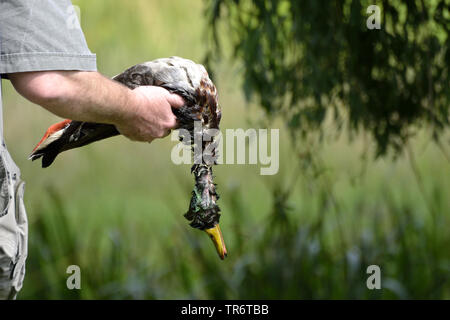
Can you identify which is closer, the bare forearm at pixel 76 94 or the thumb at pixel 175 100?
the bare forearm at pixel 76 94

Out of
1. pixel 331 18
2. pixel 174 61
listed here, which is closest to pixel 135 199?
pixel 331 18

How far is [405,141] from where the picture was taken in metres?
1.80

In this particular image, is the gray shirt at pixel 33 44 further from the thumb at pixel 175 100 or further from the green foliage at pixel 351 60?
the green foliage at pixel 351 60

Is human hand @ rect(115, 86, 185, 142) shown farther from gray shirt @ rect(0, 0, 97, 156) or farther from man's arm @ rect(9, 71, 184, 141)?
gray shirt @ rect(0, 0, 97, 156)

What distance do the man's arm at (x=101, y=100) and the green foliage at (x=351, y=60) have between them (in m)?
0.66

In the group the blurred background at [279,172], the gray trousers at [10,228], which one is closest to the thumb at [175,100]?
the gray trousers at [10,228]

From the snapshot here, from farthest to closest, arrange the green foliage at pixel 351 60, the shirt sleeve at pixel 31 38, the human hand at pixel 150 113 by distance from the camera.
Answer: the green foliage at pixel 351 60 < the human hand at pixel 150 113 < the shirt sleeve at pixel 31 38

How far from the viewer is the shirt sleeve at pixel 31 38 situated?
905mm

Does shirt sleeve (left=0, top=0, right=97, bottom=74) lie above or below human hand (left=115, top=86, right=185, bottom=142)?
above

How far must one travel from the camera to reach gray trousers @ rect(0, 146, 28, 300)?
0.97 m

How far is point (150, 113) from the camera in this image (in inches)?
40.1

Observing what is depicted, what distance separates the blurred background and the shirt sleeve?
746 millimetres

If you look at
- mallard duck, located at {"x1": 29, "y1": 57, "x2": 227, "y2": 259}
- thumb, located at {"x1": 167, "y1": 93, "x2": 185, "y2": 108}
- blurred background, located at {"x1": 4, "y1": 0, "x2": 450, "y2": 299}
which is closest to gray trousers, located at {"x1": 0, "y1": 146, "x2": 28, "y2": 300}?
mallard duck, located at {"x1": 29, "y1": 57, "x2": 227, "y2": 259}

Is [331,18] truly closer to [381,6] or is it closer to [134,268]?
[381,6]
